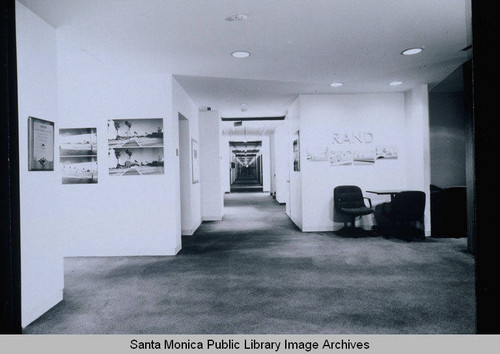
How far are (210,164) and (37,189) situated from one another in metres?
6.18

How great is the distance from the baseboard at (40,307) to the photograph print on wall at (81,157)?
2.47 metres

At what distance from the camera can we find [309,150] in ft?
24.4

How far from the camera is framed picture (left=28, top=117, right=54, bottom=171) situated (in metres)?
3.19

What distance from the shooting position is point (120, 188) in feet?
18.8

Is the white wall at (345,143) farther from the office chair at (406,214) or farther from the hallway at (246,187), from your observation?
the hallway at (246,187)

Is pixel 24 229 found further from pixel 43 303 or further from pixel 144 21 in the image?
pixel 144 21

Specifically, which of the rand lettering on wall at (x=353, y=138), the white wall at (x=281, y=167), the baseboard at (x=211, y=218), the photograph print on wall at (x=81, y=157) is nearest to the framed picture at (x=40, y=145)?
the photograph print on wall at (x=81, y=157)

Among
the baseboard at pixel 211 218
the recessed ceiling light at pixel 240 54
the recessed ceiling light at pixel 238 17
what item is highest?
the recessed ceiling light at pixel 240 54

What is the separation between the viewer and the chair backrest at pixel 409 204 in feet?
20.3

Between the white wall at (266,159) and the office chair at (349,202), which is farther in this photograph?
the white wall at (266,159)

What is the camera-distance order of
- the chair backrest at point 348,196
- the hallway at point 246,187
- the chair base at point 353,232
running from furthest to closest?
the hallway at point 246,187, the chair backrest at point 348,196, the chair base at point 353,232

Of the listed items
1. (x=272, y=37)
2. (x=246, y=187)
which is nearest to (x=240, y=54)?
(x=272, y=37)

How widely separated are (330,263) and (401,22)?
10.6 ft

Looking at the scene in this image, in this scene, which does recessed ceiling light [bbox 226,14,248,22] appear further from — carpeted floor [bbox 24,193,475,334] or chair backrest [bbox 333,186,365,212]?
chair backrest [bbox 333,186,365,212]
